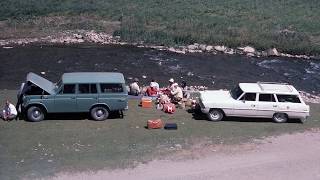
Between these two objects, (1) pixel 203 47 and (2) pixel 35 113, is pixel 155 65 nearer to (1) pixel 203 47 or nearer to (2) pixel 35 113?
(1) pixel 203 47

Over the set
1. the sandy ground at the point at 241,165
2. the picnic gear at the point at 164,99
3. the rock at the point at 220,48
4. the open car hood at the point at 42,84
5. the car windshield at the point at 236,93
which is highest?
the rock at the point at 220,48

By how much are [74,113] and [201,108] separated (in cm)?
537

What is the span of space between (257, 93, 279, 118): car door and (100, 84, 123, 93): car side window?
5915 mm

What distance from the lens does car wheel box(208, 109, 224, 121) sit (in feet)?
76.8

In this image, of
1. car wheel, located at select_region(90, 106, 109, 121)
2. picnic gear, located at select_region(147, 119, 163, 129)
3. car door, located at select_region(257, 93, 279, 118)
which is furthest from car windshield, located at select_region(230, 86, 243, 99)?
car wheel, located at select_region(90, 106, 109, 121)

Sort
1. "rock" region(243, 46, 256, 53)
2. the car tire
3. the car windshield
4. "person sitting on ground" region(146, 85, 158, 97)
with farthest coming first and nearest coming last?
"rock" region(243, 46, 256, 53) < "person sitting on ground" region(146, 85, 158, 97) < the car windshield < the car tire

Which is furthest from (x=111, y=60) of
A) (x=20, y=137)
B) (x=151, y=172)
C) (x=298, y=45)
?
(x=151, y=172)

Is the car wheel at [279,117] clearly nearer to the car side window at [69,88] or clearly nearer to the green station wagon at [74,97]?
the green station wagon at [74,97]

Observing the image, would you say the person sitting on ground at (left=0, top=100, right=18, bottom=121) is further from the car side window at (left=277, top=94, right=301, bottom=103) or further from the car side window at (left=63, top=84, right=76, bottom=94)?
the car side window at (left=277, top=94, right=301, bottom=103)

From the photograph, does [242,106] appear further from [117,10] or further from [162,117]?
[117,10]

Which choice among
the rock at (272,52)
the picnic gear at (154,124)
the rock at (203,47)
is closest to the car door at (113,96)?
the picnic gear at (154,124)

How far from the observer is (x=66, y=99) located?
22.2 metres

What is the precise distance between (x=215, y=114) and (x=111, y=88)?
15.0 feet

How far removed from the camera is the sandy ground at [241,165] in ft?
58.8
